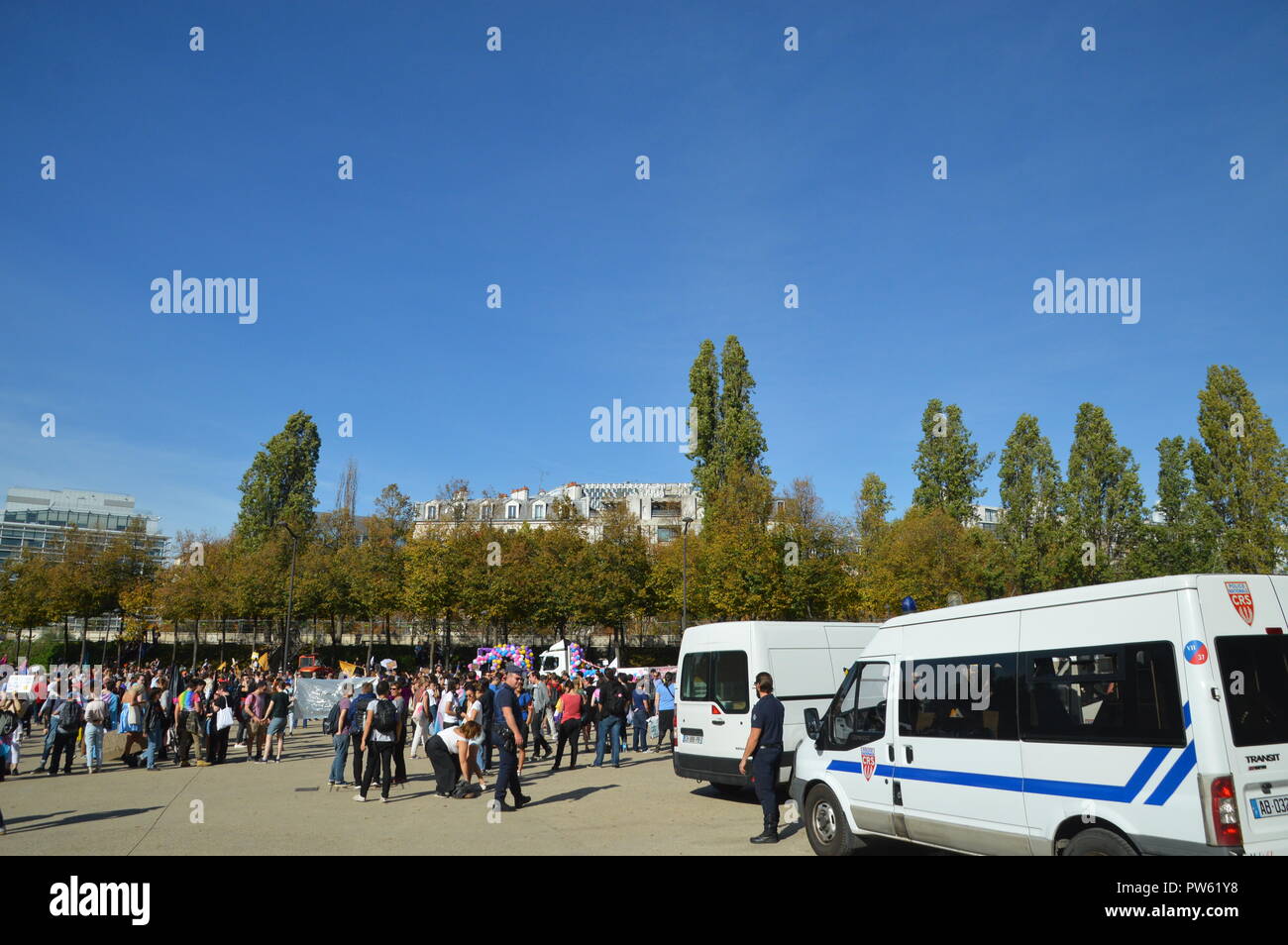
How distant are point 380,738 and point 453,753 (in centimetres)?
124

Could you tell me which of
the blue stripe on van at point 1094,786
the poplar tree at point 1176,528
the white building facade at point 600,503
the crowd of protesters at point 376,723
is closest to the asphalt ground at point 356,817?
the crowd of protesters at point 376,723

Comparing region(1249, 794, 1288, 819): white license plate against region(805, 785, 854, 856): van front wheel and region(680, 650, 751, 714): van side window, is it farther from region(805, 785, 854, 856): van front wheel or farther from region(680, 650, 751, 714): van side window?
region(680, 650, 751, 714): van side window

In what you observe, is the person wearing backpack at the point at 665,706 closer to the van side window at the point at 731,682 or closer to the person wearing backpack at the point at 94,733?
the van side window at the point at 731,682

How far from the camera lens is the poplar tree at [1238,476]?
42.6 metres

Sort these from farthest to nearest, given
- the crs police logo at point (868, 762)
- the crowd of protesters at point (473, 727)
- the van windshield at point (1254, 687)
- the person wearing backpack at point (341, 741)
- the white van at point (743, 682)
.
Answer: the person wearing backpack at point (341, 741)
the white van at point (743, 682)
the crowd of protesters at point (473, 727)
the crs police logo at point (868, 762)
the van windshield at point (1254, 687)

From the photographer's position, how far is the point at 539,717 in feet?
60.1

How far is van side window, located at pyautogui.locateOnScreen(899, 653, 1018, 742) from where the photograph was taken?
6938mm

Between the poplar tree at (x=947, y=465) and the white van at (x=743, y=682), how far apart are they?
44608mm

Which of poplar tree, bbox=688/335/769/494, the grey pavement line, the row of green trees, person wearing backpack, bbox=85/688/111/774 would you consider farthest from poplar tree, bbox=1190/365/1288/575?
person wearing backpack, bbox=85/688/111/774

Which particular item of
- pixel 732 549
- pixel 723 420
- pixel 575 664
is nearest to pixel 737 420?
pixel 723 420

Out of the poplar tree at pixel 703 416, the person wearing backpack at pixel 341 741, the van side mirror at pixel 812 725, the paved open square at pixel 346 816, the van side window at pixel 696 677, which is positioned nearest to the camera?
the van side mirror at pixel 812 725

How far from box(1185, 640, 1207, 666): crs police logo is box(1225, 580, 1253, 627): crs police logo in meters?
0.44
